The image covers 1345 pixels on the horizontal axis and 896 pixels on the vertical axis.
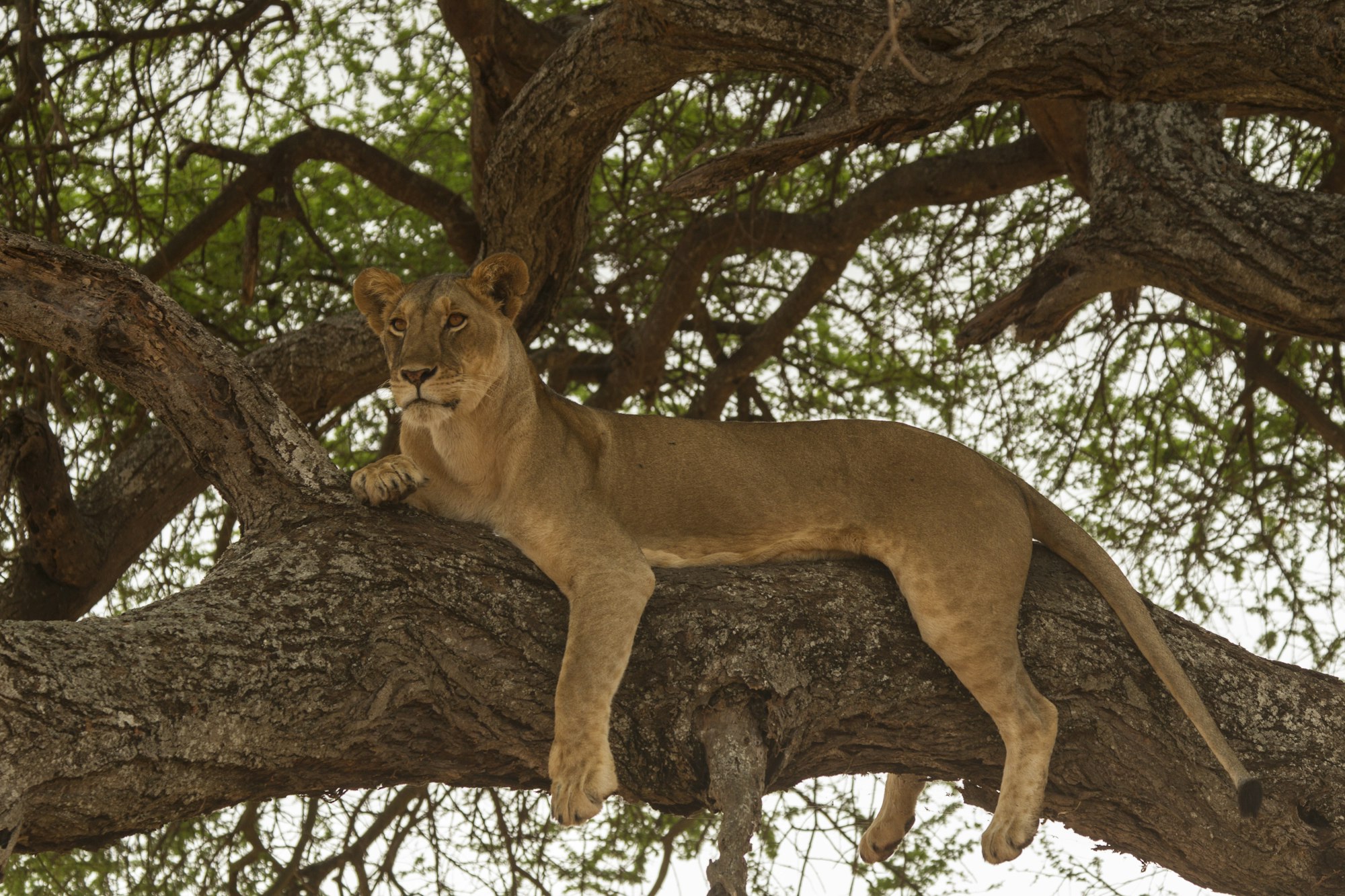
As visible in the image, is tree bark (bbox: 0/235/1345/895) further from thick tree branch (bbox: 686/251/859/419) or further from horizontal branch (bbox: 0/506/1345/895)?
thick tree branch (bbox: 686/251/859/419)

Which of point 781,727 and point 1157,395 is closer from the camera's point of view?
point 781,727

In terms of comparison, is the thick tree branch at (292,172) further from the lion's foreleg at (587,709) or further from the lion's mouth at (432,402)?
the lion's foreleg at (587,709)

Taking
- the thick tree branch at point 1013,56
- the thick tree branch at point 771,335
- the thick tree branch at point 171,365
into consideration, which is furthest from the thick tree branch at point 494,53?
the thick tree branch at point 171,365

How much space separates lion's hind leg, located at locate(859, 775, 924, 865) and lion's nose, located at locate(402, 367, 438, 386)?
195cm

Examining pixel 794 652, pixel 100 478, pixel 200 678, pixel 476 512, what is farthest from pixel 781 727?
pixel 100 478

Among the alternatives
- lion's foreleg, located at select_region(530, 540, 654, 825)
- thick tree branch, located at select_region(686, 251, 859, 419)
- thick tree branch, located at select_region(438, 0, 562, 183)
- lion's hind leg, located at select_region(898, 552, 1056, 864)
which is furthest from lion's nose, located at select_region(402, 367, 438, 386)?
thick tree branch, located at select_region(686, 251, 859, 419)

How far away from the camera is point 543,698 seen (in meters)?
3.42

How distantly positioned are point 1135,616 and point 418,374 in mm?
2071

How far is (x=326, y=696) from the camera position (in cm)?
310

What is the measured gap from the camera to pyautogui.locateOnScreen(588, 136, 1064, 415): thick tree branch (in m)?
5.93

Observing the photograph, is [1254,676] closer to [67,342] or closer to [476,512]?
[476,512]

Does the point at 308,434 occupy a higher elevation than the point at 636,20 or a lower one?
lower

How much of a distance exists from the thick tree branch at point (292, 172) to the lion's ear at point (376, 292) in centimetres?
148

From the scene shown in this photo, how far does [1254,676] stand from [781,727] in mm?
1448
